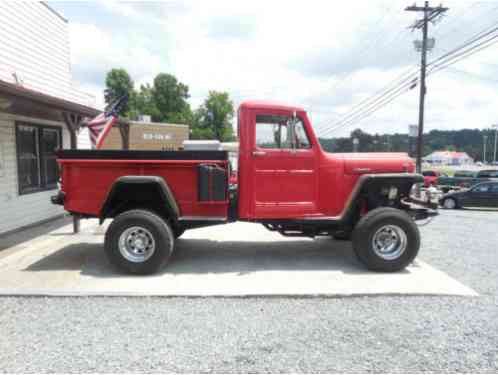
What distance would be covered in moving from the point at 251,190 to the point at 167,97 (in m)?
47.4

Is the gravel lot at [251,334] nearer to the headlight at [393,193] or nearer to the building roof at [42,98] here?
the headlight at [393,193]

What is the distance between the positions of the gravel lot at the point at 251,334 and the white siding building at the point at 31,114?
425 centimetres

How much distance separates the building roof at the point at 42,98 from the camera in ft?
18.0

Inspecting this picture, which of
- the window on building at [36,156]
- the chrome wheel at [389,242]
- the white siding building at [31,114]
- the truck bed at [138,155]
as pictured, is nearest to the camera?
the truck bed at [138,155]

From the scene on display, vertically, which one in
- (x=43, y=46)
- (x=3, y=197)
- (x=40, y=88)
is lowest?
(x=3, y=197)

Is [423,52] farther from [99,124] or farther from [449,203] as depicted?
[99,124]

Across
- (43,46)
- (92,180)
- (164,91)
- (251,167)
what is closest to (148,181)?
(92,180)

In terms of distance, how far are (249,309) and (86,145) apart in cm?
962

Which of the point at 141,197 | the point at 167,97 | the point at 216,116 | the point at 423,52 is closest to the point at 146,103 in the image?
the point at 167,97

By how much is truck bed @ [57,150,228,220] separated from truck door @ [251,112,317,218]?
513 mm

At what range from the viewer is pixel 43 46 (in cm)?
935

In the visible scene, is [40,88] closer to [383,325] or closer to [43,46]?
[43,46]

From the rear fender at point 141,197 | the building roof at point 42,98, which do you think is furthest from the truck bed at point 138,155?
the building roof at point 42,98

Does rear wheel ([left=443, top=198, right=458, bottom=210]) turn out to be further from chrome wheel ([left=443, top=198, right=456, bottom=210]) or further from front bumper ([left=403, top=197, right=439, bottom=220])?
front bumper ([left=403, top=197, right=439, bottom=220])
